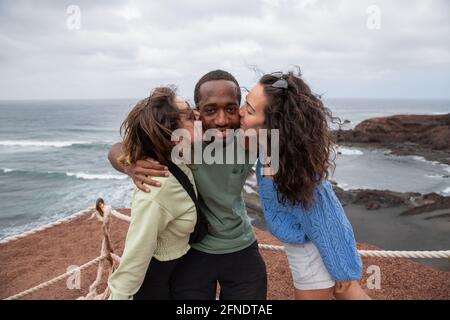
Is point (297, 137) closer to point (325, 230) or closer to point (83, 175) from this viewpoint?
point (325, 230)

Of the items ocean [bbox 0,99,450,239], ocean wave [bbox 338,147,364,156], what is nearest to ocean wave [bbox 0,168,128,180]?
ocean [bbox 0,99,450,239]

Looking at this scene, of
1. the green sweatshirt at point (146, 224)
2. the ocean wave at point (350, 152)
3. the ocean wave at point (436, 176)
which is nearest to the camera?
the green sweatshirt at point (146, 224)

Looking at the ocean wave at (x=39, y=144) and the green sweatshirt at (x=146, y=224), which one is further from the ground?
the green sweatshirt at (x=146, y=224)

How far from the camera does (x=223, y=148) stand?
2.00 metres

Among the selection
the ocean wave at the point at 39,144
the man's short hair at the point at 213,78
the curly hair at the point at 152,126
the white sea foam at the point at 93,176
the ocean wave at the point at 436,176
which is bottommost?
the ocean wave at the point at 436,176

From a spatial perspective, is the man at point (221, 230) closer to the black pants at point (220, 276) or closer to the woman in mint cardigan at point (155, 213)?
the black pants at point (220, 276)

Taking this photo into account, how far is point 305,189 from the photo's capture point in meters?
1.80

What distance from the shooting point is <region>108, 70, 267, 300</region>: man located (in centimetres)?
191

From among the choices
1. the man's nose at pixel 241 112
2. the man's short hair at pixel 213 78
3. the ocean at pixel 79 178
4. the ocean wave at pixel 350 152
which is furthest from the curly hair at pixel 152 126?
the ocean wave at pixel 350 152

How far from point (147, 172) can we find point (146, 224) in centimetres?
24

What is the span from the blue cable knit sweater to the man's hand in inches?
23.2

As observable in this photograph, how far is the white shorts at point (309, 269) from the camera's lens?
6.29 ft

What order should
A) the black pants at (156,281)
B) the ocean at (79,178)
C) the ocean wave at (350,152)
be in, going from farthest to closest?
→ the ocean wave at (350,152) < the ocean at (79,178) < the black pants at (156,281)

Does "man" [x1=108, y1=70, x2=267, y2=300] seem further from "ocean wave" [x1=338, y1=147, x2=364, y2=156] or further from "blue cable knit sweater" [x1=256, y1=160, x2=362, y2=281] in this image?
"ocean wave" [x1=338, y1=147, x2=364, y2=156]
